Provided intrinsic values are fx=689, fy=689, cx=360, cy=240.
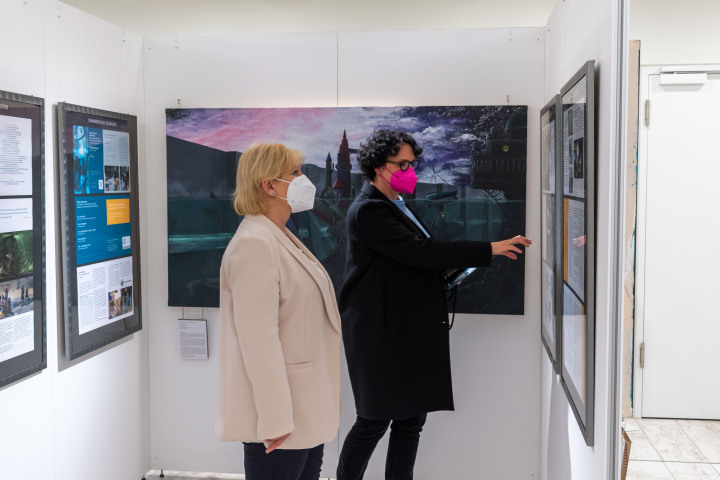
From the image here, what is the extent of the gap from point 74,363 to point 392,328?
53.5 inches

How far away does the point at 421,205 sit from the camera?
131 inches

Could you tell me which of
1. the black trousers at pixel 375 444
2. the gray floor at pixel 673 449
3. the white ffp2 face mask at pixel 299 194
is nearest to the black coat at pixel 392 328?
the black trousers at pixel 375 444

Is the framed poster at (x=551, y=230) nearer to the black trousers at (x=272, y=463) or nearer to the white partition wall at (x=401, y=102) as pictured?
the white partition wall at (x=401, y=102)

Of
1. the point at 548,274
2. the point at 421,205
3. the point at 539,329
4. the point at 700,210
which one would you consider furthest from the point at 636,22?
the point at 539,329

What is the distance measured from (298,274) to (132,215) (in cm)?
159

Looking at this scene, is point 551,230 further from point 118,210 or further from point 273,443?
point 118,210

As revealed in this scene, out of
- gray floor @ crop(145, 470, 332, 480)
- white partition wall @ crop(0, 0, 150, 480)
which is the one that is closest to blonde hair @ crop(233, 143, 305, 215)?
white partition wall @ crop(0, 0, 150, 480)

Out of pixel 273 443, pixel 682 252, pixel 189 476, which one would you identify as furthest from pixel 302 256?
pixel 189 476

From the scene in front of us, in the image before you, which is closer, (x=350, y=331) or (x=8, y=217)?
(x=8, y=217)

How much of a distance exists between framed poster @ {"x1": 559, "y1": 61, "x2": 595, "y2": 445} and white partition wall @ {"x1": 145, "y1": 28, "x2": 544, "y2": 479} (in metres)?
0.96

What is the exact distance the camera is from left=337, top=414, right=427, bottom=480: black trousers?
2855 millimetres

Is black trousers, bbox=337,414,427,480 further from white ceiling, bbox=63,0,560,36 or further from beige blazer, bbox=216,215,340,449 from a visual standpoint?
white ceiling, bbox=63,0,560,36

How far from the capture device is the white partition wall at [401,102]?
10.9 ft

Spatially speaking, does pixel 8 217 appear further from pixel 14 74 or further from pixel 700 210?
pixel 700 210
